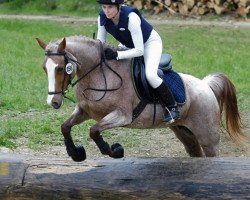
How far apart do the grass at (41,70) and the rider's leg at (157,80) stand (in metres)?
2.68

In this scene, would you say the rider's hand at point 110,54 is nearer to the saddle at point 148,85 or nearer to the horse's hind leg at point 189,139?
the saddle at point 148,85

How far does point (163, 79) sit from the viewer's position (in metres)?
6.20

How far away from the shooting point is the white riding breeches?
19.6ft

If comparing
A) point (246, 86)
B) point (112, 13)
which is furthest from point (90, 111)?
point (246, 86)

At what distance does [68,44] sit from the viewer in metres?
5.63

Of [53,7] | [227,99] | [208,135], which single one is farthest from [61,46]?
[53,7]

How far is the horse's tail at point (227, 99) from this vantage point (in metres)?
7.00

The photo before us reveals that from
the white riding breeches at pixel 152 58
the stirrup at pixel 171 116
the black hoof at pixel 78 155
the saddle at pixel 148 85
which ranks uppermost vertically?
the white riding breeches at pixel 152 58

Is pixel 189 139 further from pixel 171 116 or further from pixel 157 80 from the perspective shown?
pixel 157 80

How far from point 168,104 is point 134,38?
0.69 meters

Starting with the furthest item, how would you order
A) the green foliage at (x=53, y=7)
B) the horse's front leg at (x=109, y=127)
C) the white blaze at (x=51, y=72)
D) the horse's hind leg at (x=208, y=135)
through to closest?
1. the green foliage at (x=53, y=7)
2. the horse's hind leg at (x=208, y=135)
3. the horse's front leg at (x=109, y=127)
4. the white blaze at (x=51, y=72)

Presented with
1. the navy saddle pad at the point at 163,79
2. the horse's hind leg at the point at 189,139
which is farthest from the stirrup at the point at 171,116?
the horse's hind leg at the point at 189,139

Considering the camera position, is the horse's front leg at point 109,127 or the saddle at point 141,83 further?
the saddle at point 141,83

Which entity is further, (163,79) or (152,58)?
(163,79)
